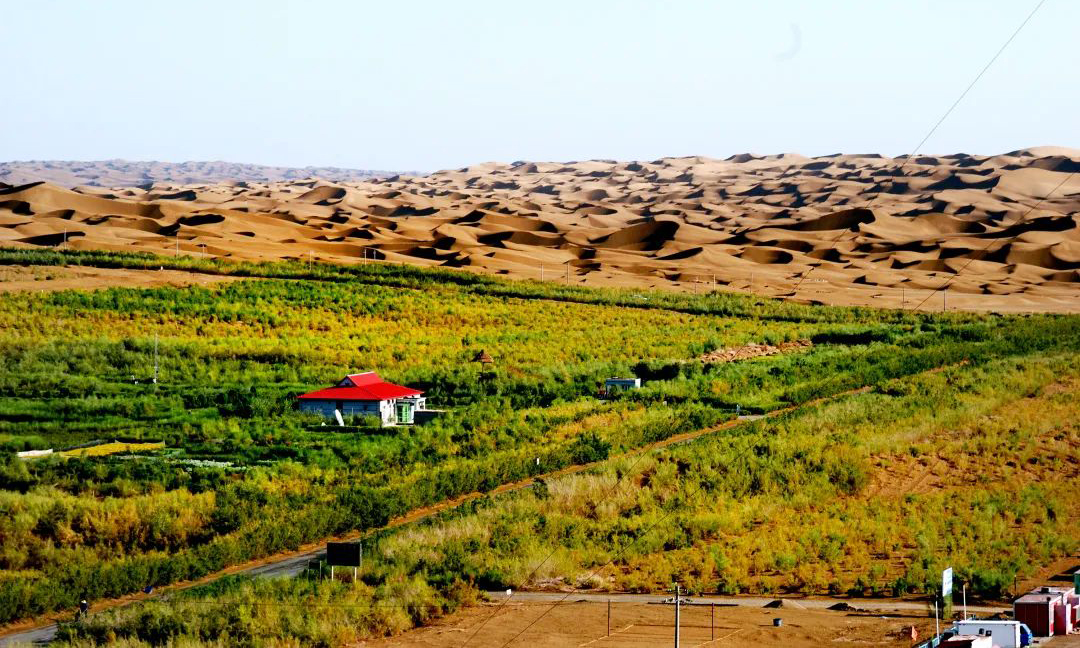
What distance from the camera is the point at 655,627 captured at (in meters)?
21.7

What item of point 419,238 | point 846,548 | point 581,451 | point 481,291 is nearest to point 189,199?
point 419,238

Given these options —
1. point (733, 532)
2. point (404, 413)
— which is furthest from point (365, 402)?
point (733, 532)

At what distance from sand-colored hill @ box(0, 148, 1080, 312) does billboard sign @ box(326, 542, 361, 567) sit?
6259 cm

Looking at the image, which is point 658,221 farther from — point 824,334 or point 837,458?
point 837,458

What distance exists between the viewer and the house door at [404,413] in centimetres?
4353

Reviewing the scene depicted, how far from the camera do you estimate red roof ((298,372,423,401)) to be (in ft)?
142

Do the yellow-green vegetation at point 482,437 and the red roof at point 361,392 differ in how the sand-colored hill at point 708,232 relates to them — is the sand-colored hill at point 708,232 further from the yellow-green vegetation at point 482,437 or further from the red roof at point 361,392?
the red roof at point 361,392

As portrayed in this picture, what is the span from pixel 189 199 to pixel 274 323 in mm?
89861

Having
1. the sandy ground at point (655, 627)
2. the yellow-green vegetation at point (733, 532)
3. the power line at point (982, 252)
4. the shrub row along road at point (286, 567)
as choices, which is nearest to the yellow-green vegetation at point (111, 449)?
the shrub row along road at point (286, 567)

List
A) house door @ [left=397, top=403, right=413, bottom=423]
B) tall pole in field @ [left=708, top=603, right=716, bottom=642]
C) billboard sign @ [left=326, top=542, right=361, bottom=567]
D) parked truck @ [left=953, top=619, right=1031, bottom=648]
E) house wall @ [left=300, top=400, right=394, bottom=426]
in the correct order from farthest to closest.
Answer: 1. house door @ [left=397, top=403, right=413, bottom=423]
2. house wall @ [left=300, top=400, right=394, bottom=426]
3. billboard sign @ [left=326, top=542, right=361, bottom=567]
4. tall pole in field @ [left=708, top=603, right=716, bottom=642]
5. parked truck @ [left=953, top=619, right=1031, bottom=648]

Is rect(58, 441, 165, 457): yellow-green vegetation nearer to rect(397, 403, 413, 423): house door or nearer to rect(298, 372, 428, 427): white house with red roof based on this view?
rect(298, 372, 428, 427): white house with red roof

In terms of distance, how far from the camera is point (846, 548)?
87.2 ft

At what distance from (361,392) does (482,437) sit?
19.9 ft

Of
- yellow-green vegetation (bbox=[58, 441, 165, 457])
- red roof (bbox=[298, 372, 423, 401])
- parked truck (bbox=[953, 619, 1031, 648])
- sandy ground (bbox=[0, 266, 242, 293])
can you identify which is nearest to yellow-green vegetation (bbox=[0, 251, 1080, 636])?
yellow-green vegetation (bbox=[58, 441, 165, 457])
